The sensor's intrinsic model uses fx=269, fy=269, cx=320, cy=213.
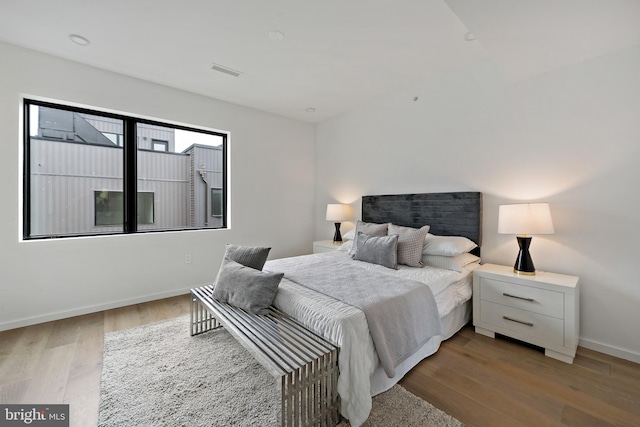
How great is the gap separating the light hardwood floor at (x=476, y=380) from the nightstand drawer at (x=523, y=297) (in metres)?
0.35

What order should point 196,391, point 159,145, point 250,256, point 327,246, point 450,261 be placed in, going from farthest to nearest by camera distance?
point 327,246, point 159,145, point 450,261, point 250,256, point 196,391

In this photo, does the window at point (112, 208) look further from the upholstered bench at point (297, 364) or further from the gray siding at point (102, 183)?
the upholstered bench at point (297, 364)

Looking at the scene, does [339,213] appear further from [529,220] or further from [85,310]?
[85,310]

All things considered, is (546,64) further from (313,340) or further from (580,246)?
(313,340)

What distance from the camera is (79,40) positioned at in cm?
236

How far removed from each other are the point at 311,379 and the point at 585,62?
316 centimetres

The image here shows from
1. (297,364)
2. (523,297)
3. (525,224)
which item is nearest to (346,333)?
(297,364)

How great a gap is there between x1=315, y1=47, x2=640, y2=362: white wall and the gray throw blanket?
1.32m

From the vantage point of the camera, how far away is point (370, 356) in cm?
155

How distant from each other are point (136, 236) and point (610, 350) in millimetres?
4589

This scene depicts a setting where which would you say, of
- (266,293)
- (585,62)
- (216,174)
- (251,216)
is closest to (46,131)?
(216,174)

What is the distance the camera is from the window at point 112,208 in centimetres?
304

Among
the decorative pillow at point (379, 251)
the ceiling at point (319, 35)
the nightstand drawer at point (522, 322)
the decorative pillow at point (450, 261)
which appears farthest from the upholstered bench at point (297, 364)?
the ceiling at point (319, 35)

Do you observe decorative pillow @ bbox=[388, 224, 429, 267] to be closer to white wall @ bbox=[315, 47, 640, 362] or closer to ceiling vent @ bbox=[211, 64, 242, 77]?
white wall @ bbox=[315, 47, 640, 362]
